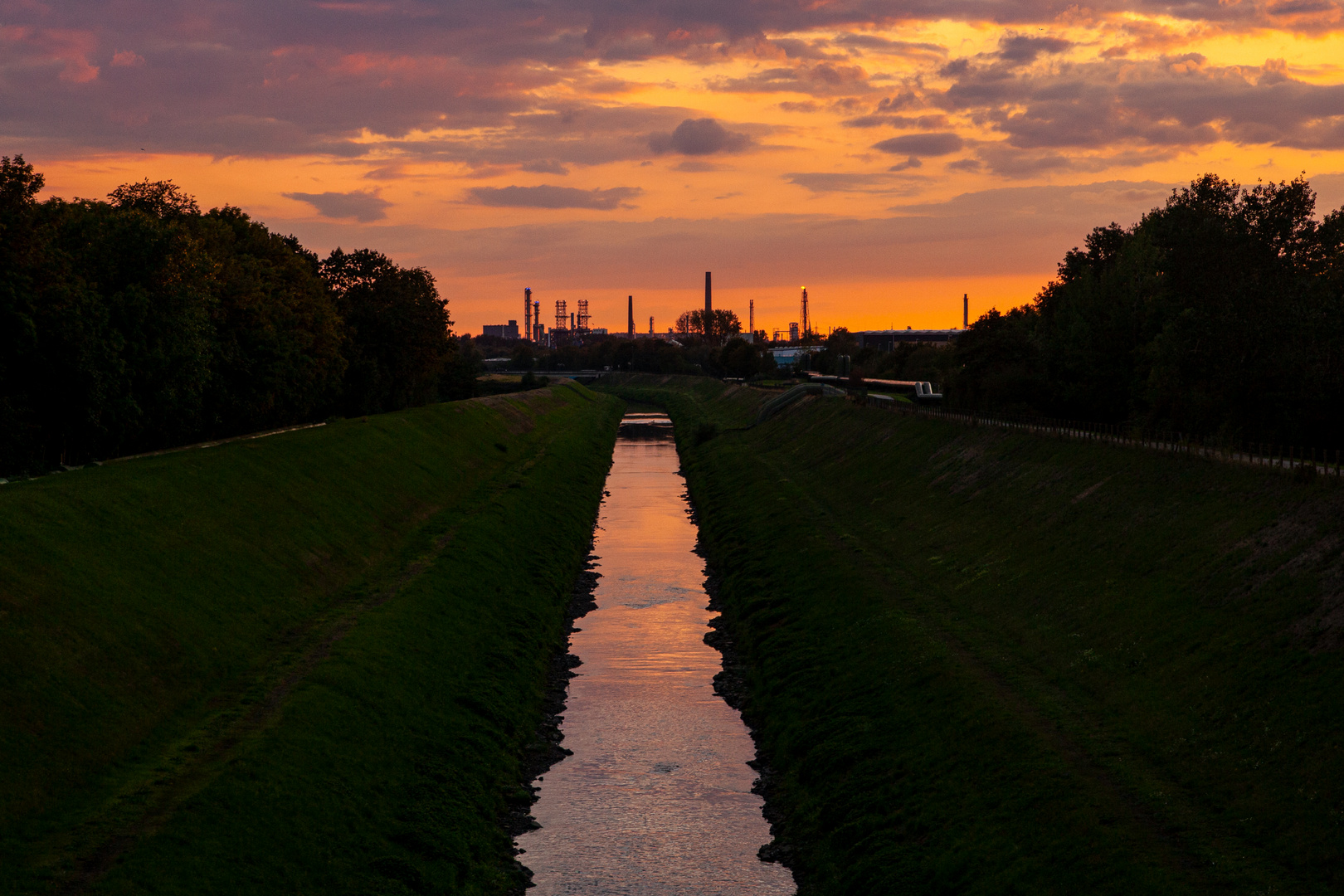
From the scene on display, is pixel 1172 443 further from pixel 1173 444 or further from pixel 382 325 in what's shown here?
pixel 382 325

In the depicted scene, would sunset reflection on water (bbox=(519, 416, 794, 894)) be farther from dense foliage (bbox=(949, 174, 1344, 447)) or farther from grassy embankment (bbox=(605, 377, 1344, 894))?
dense foliage (bbox=(949, 174, 1344, 447))

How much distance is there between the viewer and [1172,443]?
52.1 meters

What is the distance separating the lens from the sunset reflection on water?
27.0 m

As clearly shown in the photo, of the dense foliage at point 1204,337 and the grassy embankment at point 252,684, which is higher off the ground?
the dense foliage at point 1204,337

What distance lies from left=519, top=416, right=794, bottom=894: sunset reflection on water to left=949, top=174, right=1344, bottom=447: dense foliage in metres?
28.2

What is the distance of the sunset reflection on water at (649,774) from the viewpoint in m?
27.0

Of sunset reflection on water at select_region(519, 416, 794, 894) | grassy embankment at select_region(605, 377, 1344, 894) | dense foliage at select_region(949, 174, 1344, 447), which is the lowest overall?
sunset reflection on water at select_region(519, 416, 794, 894)

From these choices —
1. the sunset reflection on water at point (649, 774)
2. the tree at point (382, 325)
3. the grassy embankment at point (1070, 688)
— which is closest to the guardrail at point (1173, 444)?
the grassy embankment at point (1070, 688)

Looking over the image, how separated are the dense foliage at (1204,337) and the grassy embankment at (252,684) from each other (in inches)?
1435

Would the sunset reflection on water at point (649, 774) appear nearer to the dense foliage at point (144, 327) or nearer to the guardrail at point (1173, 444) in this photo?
the guardrail at point (1173, 444)

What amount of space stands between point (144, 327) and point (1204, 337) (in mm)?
59552

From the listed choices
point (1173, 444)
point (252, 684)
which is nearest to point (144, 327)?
point (252, 684)

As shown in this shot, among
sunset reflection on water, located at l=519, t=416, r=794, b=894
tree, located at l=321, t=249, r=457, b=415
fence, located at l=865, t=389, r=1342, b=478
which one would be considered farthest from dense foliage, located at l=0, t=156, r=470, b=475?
fence, located at l=865, t=389, r=1342, b=478

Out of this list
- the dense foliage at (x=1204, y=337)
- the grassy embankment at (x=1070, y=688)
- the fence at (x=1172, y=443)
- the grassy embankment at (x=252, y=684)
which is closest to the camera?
the grassy embankment at (x=1070, y=688)
